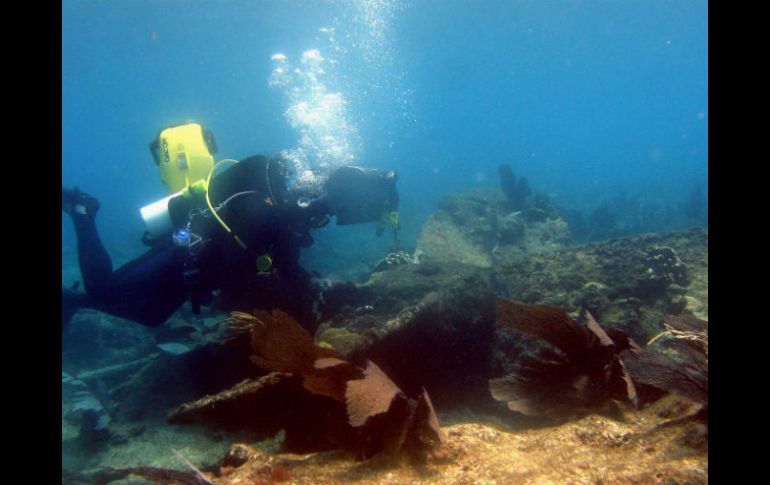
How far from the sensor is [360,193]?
5.38 metres

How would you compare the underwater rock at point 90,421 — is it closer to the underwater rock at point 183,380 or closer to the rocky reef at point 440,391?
the rocky reef at point 440,391

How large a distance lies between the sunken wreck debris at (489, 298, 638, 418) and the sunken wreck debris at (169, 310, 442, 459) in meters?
0.87

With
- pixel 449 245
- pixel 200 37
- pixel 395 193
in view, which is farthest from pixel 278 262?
pixel 200 37

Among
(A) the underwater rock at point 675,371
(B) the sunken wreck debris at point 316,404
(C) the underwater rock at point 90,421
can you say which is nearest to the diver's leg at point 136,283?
(C) the underwater rock at point 90,421

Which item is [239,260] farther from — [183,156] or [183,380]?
[183,156]

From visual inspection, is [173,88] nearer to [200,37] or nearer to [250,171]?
[200,37]

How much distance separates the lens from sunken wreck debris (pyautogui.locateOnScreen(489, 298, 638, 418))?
2.61m

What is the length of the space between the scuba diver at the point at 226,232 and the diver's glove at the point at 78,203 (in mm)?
24

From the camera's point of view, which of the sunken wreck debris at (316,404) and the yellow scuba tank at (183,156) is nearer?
the sunken wreck debris at (316,404)

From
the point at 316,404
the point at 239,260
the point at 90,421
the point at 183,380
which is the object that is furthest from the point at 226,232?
the point at 316,404

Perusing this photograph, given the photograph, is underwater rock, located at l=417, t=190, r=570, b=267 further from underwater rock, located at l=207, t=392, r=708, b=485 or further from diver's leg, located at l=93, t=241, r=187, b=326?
underwater rock, located at l=207, t=392, r=708, b=485

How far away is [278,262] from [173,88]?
69.9 metres

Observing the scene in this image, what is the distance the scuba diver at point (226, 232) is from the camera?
4422 mm

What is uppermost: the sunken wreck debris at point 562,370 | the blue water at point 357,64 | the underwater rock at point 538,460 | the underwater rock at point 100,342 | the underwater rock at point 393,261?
the blue water at point 357,64
